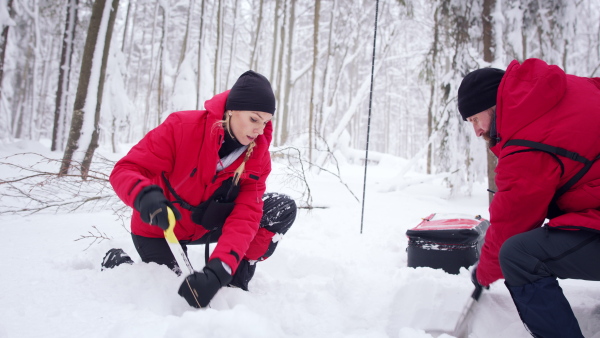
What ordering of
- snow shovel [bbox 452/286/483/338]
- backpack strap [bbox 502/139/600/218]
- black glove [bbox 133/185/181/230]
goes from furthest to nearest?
snow shovel [bbox 452/286/483/338], black glove [bbox 133/185/181/230], backpack strap [bbox 502/139/600/218]

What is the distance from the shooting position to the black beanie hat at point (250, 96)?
194 centimetres

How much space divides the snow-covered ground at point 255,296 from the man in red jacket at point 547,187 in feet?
1.37

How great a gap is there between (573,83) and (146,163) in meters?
2.13

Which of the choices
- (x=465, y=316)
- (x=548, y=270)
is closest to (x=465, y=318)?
(x=465, y=316)

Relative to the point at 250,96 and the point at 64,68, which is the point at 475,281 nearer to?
the point at 250,96

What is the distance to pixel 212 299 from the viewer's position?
1699 mm

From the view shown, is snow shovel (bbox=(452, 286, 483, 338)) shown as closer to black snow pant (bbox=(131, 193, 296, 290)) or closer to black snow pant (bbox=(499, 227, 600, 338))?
black snow pant (bbox=(499, 227, 600, 338))

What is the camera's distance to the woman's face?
195 cm

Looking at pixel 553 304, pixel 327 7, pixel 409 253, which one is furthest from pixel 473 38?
pixel 327 7

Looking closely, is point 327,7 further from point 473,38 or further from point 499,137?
point 499,137

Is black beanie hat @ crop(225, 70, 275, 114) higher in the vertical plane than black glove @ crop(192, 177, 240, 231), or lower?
higher

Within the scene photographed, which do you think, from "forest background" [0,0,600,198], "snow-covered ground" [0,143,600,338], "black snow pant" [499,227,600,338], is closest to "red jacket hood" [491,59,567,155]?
"black snow pant" [499,227,600,338]

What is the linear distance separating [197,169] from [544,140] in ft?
5.65

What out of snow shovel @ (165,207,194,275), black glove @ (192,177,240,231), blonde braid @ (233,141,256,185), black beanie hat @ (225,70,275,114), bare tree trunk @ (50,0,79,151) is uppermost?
bare tree trunk @ (50,0,79,151)
